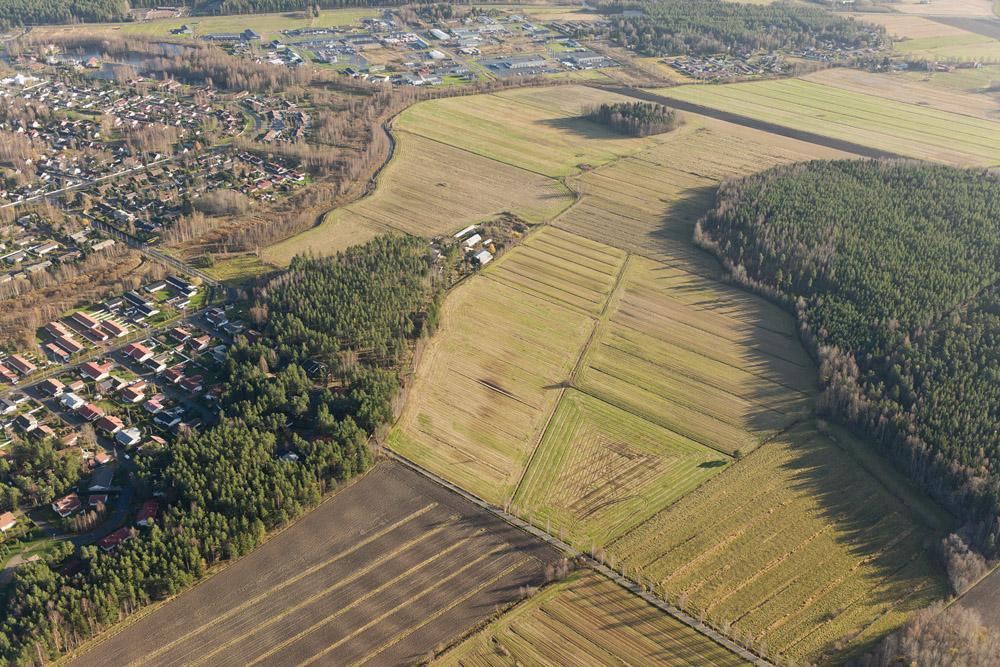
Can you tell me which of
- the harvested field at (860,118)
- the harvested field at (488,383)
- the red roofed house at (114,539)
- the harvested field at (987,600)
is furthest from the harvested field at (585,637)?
the harvested field at (860,118)

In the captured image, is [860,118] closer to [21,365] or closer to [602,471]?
[602,471]

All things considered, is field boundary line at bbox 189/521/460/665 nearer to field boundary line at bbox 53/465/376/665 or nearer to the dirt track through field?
field boundary line at bbox 53/465/376/665

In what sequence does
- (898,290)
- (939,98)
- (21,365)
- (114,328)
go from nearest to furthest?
(21,365), (114,328), (898,290), (939,98)

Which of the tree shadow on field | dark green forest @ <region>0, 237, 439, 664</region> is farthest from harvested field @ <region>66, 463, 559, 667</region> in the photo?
the tree shadow on field

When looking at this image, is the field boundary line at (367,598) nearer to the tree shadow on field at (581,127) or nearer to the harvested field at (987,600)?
the harvested field at (987,600)

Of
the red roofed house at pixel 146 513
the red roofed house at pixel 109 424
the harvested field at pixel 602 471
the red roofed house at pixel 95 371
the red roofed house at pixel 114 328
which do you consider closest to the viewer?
the red roofed house at pixel 146 513

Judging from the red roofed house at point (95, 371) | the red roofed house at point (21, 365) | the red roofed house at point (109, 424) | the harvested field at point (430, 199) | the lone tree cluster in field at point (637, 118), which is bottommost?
the red roofed house at point (109, 424)

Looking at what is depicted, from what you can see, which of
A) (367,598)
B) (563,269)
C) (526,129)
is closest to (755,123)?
(526,129)

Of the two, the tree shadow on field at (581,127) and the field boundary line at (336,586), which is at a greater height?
the tree shadow on field at (581,127)
